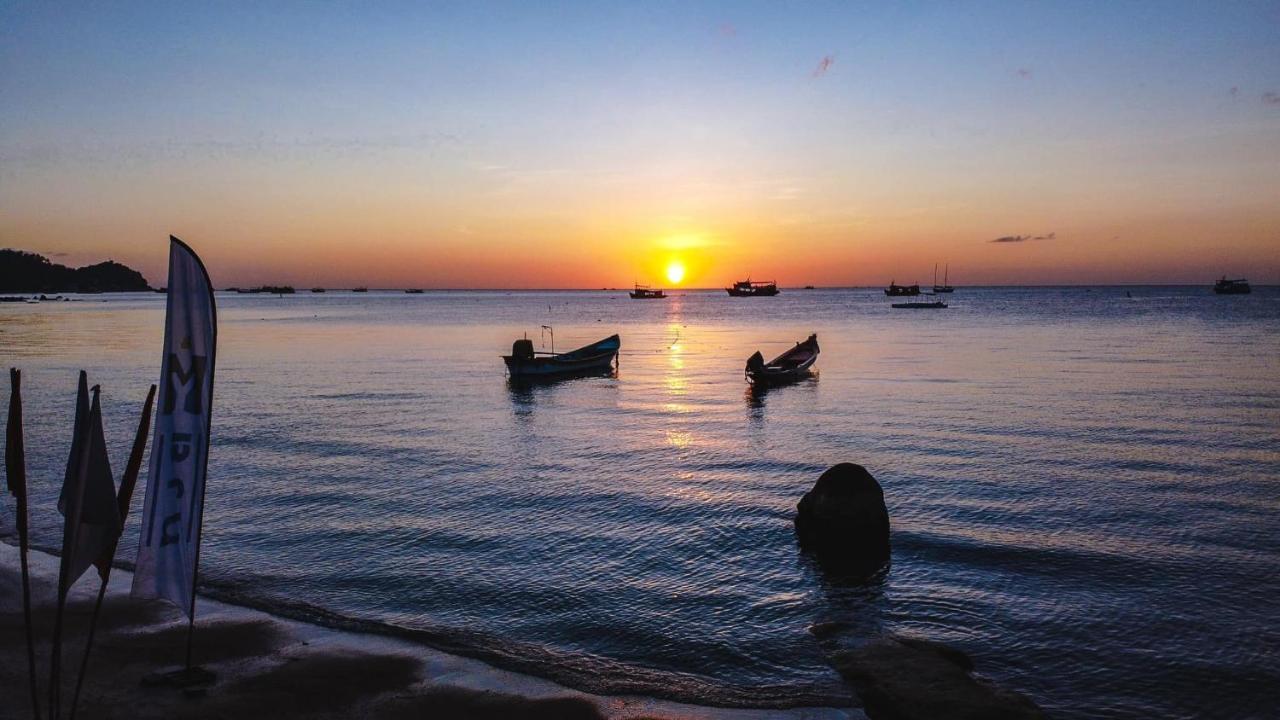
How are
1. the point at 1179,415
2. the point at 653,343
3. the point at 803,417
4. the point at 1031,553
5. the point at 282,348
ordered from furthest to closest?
the point at 653,343 < the point at 282,348 < the point at 803,417 < the point at 1179,415 < the point at 1031,553

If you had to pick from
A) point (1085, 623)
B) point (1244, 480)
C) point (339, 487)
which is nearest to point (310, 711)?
point (1085, 623)

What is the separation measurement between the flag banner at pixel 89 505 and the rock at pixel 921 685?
7727mm

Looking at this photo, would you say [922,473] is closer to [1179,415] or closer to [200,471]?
[1179,415]

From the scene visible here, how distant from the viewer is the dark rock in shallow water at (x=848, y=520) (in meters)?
14.6

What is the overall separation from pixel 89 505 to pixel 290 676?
12.9 feet

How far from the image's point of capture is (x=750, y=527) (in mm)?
16031

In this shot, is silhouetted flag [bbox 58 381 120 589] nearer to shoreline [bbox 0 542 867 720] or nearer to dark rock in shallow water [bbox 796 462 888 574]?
shoreline [bbox 0 542 867 720]

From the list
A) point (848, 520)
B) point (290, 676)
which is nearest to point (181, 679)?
point (290, 676)

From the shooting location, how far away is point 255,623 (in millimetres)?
10984

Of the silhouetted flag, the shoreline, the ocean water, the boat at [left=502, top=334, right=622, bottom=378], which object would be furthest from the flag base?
the boat at [left=502, top=334, right=622, bottom=378]

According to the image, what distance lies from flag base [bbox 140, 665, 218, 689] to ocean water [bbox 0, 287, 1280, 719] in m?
2.60

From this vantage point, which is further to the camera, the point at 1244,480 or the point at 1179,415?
the point at 1179,415

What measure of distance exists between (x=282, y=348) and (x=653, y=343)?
35.4 metres

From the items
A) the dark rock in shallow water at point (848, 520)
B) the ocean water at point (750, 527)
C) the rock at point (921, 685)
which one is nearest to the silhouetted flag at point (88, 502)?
the ocean water at point (750, 527)
